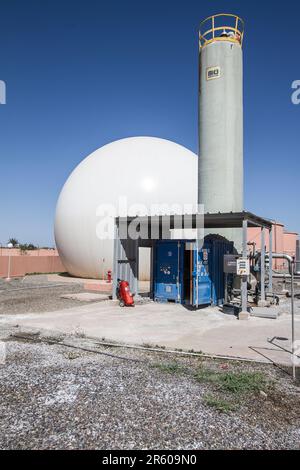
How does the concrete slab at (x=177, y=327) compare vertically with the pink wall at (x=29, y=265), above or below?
below

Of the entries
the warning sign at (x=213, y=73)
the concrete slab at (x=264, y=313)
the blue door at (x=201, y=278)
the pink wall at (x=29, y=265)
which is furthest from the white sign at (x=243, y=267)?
the pink wall at (x=29, y=265)

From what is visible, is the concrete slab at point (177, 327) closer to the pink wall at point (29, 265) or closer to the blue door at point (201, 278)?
the blue door at point (201, 278)

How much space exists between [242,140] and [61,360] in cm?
1337

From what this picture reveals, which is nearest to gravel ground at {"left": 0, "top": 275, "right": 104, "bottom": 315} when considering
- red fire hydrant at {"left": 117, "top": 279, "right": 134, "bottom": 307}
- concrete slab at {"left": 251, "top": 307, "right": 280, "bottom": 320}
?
red fire hydrant at {"left": 117, "top": 279, "right": 134, "bottom": 307}

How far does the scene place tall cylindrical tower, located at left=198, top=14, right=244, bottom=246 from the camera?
52.6 feet

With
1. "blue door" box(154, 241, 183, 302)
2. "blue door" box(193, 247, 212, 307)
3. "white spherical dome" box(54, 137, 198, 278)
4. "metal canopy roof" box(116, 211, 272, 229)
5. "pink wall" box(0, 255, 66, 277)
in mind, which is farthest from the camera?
"pink wall" box(0, 255, 66, 277)

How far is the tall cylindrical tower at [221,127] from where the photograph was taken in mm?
16047

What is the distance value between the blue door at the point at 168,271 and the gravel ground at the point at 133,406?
709 cm

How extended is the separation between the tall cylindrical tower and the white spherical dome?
476 centimetres

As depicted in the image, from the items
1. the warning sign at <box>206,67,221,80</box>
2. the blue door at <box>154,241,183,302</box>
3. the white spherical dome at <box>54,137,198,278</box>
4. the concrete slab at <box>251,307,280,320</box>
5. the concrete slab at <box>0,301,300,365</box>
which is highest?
the warning sign at <box>206,67,221,80</box>

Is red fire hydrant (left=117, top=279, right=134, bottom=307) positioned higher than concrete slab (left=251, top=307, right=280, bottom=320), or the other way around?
red fire hydrant (left=117, top=279, right=134, bottom=307)

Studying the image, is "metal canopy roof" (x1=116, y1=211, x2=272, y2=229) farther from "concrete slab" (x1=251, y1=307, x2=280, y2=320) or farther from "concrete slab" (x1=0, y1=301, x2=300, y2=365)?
"concrete slab" (x1=0, y1=301, x2=300, y2=365)

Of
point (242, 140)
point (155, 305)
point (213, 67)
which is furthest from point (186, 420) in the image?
point (213, 67)
